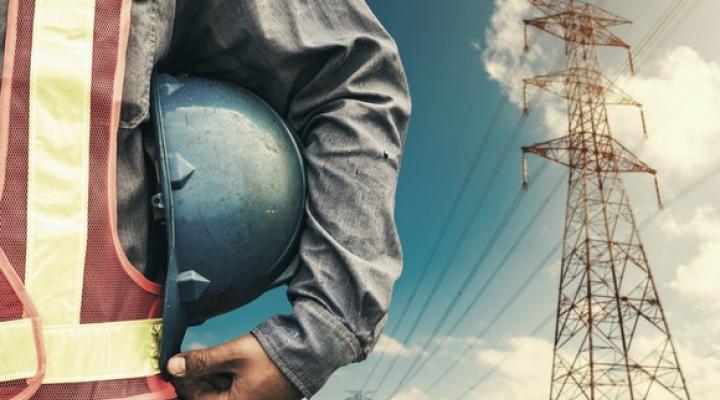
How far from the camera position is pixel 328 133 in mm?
1327

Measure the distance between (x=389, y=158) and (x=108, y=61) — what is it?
1.84 feet

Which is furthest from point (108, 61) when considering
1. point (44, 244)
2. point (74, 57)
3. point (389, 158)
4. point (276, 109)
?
point (389, 158)

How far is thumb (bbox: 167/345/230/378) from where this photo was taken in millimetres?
1091

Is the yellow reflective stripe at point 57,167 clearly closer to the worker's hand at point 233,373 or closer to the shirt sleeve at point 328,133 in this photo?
the worker's hand at point 233,373

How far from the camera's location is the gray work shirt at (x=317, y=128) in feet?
3.70

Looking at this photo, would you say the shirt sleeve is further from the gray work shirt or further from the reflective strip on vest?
the reflective strip on vest

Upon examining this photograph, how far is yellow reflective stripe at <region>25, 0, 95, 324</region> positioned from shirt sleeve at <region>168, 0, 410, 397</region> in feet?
1.07

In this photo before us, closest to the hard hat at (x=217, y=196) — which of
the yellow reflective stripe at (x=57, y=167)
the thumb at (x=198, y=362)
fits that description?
the thumb at (x=198, y=362)

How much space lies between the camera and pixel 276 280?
1.33 m

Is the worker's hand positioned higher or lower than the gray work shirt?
lower

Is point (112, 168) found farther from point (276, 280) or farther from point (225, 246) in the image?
point (276, 280)

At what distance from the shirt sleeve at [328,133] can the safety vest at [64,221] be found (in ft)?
0.82

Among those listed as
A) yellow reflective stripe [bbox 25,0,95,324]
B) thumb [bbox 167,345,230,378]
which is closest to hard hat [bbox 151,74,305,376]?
thumb [bbox 167,345,230,378]

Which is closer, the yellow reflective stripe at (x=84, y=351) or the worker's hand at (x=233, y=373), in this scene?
the yellow reflective stripe at (x=84, y=351)
